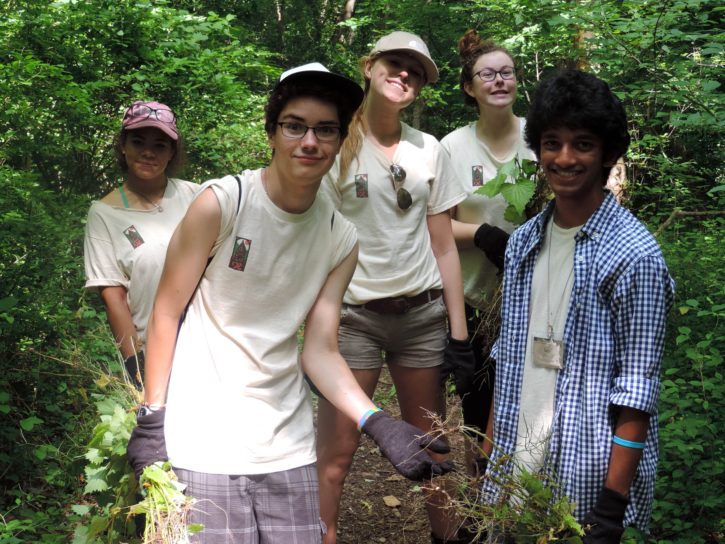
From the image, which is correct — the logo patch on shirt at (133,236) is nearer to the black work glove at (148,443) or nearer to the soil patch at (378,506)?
the black work glove at (148,443)

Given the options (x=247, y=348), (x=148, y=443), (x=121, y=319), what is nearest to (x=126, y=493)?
(x=148, y=443)

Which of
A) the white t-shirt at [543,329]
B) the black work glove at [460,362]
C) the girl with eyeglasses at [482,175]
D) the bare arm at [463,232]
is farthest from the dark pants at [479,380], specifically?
the white t-shirt at [543,329]

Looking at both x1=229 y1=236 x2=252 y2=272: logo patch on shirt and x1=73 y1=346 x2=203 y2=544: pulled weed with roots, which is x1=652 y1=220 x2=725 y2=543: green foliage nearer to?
x1=229 y1=236 x2=252 y2=272: logo patch on shirt

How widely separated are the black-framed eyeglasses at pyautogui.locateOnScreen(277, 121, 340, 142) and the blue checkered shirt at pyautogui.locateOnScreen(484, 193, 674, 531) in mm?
880

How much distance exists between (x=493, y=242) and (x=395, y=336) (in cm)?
66

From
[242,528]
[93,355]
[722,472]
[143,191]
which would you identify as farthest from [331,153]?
[93,355]

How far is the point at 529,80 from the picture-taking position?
10.7 meters

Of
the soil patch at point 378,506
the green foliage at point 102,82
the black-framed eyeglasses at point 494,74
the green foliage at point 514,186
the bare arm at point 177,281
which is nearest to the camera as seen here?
the bare arm at point 177,281

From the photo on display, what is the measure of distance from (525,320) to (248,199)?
1.03 meters

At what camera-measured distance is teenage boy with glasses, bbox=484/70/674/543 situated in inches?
87.2

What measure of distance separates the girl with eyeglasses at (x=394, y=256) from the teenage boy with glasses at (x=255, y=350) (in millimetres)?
1060

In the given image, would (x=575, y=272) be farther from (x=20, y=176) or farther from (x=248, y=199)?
(x=20, y=176)

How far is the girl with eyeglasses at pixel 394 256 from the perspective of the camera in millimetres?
3602

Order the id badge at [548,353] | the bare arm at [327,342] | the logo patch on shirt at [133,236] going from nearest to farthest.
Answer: the id badge at [548,353] < the bare arm at [327,342] < the logo patch on shirt at [133,236]
